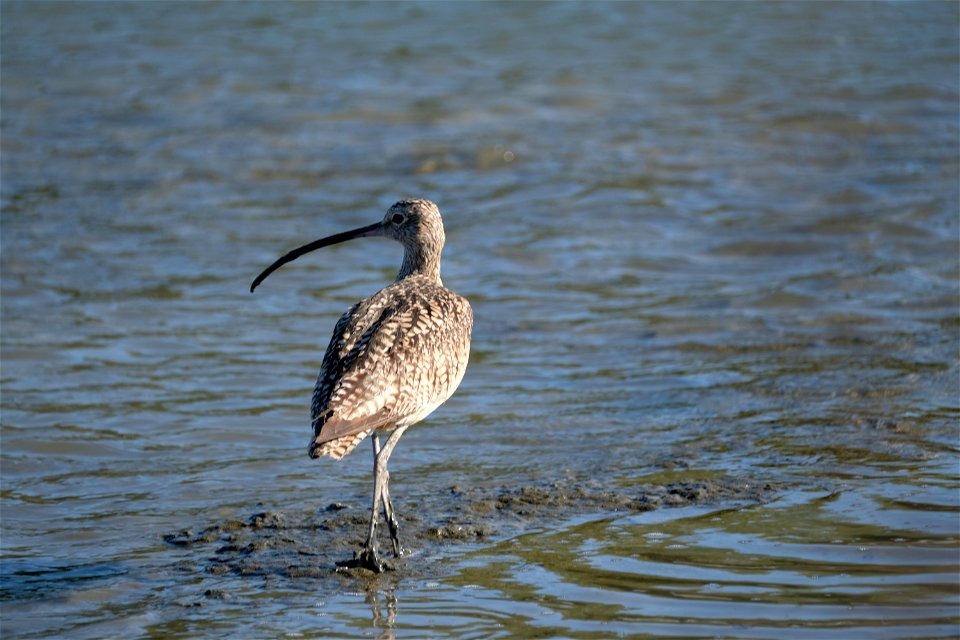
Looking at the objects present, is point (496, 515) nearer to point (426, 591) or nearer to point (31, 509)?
point (426, 591)

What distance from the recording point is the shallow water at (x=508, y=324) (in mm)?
5098

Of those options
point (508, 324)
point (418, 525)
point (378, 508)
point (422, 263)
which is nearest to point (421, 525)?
point (418, 525)

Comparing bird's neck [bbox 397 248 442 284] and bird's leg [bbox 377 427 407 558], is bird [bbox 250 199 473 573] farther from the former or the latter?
bird's neck [bbox 397 248 442 284]

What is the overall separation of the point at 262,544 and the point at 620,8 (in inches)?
587

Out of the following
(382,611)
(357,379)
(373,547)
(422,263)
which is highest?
(422,263)

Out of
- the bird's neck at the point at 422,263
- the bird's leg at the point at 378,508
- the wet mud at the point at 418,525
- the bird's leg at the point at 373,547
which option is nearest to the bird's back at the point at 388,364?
the bird's leg at the point at 378,508

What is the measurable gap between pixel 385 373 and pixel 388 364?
0.17 ft

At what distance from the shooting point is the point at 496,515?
227 inches

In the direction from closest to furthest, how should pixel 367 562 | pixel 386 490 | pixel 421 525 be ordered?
pixel 367 562 → pixel 386 490 → pixel 421 525

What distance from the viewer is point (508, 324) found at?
881cm

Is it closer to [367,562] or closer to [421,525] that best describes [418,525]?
[421,525]

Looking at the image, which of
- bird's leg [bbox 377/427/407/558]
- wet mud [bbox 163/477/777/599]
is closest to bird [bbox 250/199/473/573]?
bird's leg [bbox 377/427/407/558]

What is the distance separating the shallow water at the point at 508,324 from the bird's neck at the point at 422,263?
3.03ft

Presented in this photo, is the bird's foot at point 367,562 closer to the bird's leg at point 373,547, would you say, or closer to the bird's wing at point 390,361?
the bird's leg at point 373,547
